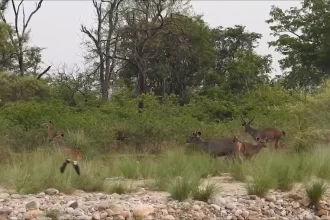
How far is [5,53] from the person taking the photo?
33.9 m

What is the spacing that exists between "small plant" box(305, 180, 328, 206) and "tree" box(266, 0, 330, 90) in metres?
24.9

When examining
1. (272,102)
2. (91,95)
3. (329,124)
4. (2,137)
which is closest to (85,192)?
(2,137)

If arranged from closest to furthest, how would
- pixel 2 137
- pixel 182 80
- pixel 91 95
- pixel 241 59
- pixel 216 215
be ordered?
1. pixel 216 215
2. pixel 2 137
3. pixel 91 95
4. pixel 241 59
5. pixel 182 80

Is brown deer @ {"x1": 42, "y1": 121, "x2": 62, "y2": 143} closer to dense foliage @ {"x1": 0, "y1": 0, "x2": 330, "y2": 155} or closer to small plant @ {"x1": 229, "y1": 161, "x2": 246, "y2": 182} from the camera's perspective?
dense foliage @ {"x1": 0, "y1": 0, "x2": 330, "y2": 155}

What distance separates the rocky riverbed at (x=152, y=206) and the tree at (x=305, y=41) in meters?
25.2

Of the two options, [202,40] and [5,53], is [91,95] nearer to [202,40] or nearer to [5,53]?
[5,53]

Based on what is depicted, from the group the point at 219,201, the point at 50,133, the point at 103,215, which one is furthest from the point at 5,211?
the point at 50,133

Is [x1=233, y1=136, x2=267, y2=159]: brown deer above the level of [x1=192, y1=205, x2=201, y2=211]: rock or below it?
above

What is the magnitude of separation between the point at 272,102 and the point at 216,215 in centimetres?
1713

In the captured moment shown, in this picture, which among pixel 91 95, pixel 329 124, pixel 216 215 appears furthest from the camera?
pixel 91 95

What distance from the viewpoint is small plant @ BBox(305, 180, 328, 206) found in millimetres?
9977

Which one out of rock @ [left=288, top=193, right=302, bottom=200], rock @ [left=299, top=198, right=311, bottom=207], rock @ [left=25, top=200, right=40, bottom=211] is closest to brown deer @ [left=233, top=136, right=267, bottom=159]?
rock @ [left=288, top=193, right=302, bottom=200]

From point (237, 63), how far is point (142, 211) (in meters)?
→ 28.1

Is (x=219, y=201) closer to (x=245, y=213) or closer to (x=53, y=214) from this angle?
(x=245, y=213)
